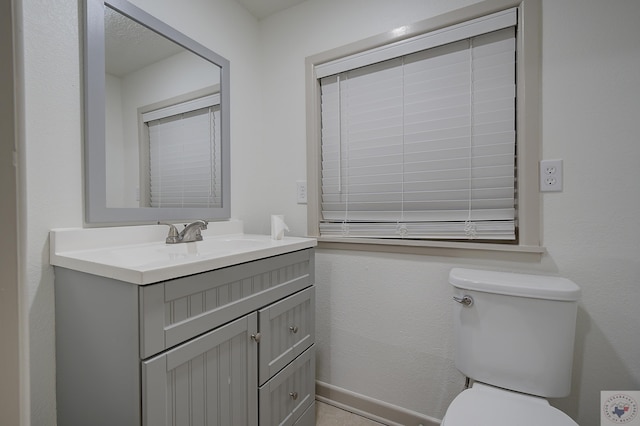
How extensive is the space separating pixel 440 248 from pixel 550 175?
49 cm

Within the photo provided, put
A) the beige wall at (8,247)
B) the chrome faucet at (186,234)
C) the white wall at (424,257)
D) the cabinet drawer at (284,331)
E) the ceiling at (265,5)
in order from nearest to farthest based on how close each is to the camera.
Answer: the beige wall at (8,247) < the white wall at (424,257) < the cabinet drawer at (284,331) < the chrome faucet at (186,234) < the ceiling at (265,5)

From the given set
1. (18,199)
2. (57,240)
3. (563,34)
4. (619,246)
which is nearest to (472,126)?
(563,34)

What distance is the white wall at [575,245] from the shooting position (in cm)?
99

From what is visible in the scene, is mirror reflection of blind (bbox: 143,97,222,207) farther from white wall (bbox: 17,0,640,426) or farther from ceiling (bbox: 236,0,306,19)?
ceiling (bbox: 236,0,306,19)

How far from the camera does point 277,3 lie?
5.28 feet

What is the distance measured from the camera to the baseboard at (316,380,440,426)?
1322mm

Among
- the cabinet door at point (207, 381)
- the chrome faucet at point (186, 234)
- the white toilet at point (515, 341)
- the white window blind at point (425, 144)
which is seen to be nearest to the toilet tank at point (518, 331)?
the white toilet at point (515, 341)

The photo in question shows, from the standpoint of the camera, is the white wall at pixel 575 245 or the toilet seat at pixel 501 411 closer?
the toilet seat at pixel 501 411

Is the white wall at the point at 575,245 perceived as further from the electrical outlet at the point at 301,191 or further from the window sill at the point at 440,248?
the electrical outlet at the point at 301,191

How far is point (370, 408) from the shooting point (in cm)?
142

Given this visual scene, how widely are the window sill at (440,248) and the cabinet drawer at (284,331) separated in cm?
31

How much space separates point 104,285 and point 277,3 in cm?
167

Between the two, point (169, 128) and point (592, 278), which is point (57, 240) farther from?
point (592, 278)

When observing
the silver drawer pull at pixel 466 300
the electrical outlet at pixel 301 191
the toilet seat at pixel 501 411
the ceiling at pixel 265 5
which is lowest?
the toilet seat at pixel 501 411
